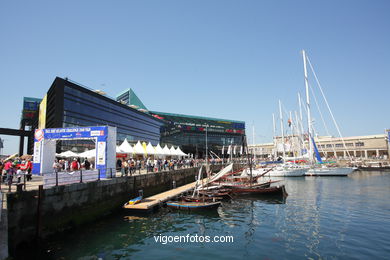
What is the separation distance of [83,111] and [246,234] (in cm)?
4665

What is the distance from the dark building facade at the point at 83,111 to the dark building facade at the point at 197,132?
27511 mm

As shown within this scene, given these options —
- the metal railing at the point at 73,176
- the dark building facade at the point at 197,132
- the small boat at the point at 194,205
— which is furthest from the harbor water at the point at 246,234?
the dark building facade at the point at 197,132

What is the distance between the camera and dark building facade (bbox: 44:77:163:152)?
44.7 meters

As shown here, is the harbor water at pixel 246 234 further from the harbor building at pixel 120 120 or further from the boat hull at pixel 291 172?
the boat hull at pixel 291 172

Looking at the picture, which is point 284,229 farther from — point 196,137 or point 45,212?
point 196,137

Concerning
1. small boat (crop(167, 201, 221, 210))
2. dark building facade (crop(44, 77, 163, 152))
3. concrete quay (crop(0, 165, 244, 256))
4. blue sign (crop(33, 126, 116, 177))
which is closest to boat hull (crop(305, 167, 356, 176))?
small boat (crop(167, 201, 221, 210))

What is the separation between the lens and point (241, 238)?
13.7m

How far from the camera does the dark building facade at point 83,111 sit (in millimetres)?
44719

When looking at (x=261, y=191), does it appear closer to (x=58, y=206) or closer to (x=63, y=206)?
(x=63, y=206)

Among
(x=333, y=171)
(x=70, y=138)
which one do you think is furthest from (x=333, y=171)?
(x=70, y=138)

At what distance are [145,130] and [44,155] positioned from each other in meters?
56.1

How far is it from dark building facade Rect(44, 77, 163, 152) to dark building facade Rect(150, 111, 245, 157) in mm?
27511

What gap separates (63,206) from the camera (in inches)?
584

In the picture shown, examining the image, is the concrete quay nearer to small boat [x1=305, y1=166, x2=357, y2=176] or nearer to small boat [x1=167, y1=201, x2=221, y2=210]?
small boat [x1=167, y1=201, x2=221, y2=210]
